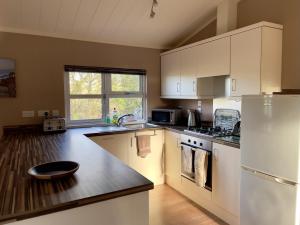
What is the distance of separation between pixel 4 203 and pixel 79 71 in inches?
103

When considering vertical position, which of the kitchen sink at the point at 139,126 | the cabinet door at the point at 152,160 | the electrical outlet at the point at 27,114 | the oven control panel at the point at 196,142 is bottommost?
the cabinet door at the point at 152,160

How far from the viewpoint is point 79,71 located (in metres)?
3.45

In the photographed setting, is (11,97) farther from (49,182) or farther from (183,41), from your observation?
(183,41)

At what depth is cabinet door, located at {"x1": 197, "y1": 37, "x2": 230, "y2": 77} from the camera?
2.73 m

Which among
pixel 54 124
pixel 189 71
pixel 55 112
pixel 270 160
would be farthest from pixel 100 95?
pixel 270 160

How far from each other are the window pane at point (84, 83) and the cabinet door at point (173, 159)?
51.6 inches

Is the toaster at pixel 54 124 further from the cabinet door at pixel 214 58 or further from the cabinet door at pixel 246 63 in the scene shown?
the cabinet door at pixel 246 63

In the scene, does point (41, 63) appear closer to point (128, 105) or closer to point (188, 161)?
point (128, 105)

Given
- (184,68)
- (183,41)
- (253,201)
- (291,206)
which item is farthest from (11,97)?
(291,206)

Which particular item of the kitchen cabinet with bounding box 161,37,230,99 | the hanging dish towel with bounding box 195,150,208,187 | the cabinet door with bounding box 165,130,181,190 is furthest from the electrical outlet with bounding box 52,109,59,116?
the hanging dish towel with bounding box 195,150,208,187

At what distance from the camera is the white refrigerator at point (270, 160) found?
5.85 feet

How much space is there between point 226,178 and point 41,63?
278 centimetres

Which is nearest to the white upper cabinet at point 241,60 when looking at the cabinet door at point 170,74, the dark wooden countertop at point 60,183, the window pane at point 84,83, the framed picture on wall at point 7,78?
the cabinet door at point 170,74

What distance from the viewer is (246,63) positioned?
2494 mm
